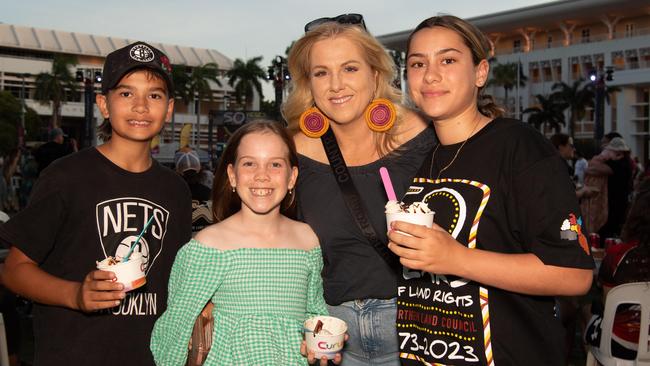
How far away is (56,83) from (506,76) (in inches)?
2148

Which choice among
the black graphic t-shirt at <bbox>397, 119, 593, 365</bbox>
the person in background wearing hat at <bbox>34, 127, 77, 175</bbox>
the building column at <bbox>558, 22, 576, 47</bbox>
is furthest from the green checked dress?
the building column at <bbox>558, 22, 576, 47</bbox>

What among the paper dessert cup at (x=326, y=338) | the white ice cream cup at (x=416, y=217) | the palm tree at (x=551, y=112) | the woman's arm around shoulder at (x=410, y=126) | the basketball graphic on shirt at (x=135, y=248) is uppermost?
the palm tree at (x=551, y=112)

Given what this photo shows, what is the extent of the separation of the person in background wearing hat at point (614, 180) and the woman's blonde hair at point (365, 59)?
923 centimetres

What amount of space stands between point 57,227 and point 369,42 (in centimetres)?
188

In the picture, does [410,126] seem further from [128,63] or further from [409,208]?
[128,63]

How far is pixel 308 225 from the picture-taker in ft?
11.0

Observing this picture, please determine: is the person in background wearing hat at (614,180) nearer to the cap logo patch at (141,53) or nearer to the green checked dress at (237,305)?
the green checked dress at (237,305)

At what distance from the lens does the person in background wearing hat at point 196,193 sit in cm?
660

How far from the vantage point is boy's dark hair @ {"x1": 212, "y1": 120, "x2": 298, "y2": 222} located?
3195 mm

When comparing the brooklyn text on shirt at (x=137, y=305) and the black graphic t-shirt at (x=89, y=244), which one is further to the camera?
the brooklyn text on shirt at (x=137, y=305)

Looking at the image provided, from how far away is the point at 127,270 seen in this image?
8.50ft

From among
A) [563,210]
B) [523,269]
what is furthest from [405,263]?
[563,210]

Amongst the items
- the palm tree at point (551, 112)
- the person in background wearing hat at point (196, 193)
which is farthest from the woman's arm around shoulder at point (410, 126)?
the palm tree at point (551, 112)

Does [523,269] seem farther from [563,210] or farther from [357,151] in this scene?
[357,151]
